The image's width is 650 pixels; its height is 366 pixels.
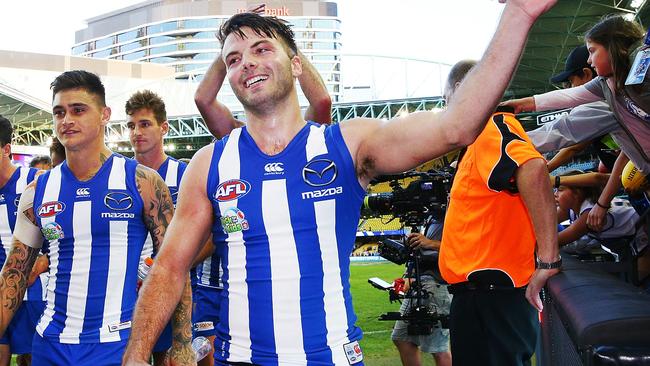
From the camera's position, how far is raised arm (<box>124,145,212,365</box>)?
2084 millimetres

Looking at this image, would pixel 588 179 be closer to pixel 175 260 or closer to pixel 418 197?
pixel 418 197

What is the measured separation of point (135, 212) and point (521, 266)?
2006 millimetres

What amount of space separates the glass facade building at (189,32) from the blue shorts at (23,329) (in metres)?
113

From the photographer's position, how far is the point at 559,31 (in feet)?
67.2

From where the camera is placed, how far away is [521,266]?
292 cm

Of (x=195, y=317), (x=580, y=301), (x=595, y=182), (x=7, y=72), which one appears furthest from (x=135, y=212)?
(x=7, y=72)

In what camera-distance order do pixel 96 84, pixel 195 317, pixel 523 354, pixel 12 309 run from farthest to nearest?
1. pixel 195 317
2. pixel 96 84
3. pixel 12 309
4. pixel 523 354

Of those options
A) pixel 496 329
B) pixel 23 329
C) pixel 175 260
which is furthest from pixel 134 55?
pixel 175 260

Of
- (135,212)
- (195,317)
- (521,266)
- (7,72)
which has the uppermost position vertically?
(7,72)

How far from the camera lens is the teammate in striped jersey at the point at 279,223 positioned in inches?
79.7

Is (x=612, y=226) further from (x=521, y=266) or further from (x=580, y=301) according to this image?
(x=580, y=301)

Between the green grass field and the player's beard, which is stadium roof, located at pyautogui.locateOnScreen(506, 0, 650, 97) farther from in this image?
the player's beard

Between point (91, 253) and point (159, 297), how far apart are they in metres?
1.27

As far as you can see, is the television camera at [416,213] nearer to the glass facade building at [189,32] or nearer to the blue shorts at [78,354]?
the blue shorts at [78,354]
